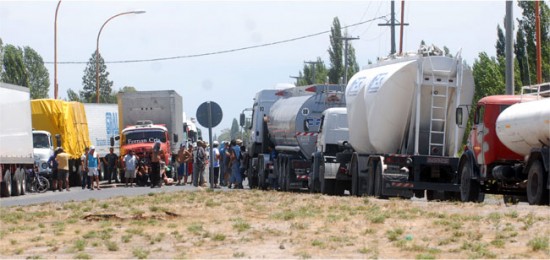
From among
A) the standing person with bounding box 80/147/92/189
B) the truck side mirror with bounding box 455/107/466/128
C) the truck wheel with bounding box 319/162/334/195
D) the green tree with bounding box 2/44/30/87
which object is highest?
the green tree with bounding box 2/44/30/87

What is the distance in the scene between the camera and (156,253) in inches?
599

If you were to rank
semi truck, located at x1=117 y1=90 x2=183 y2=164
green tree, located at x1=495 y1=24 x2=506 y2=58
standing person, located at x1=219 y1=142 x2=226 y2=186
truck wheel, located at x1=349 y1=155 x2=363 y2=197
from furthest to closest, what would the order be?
green tree, located at x1=495 y1=24 x2=506 y2=58
semi truck, located at x1=117 y1=90 x2=183 y2=164
standing person, located at x1=219 y1=142 x2=226 y2=186
truck wheel, located at x1=349 y1=155 x2=363 y2=197

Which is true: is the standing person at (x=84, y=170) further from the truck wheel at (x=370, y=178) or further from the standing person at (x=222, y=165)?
the truck wheel at (x=370, y=178)

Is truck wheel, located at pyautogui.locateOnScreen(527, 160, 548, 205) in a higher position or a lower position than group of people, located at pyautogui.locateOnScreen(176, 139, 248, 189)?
higher

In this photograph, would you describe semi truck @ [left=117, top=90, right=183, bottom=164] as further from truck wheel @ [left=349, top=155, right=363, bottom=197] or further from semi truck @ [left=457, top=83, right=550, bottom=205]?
semi truck @ [left=457, top=83, right=550, bottom=205]

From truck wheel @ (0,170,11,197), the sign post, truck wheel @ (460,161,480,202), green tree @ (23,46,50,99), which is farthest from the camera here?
green tree @ (23,46,50,99)

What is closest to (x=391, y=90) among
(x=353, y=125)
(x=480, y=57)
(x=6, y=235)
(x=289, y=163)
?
(x=353, y=125)

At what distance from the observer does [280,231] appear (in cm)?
1730

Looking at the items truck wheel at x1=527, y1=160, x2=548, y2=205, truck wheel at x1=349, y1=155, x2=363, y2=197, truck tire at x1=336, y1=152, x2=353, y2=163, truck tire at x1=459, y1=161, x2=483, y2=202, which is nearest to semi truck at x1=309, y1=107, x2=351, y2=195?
truck tire at x1=336, y1=152, x2=353, y2=163

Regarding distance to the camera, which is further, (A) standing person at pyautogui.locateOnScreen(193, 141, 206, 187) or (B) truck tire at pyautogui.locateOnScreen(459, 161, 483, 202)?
(A) standing person at pyautogui.locateOnScreen(193, 141, 206, 187)

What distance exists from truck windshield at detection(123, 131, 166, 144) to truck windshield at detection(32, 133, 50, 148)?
4.26 m

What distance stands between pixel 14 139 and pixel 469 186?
17.1 m

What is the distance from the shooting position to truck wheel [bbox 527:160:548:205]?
24.7 metres

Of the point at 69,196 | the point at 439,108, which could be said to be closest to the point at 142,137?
the point at 69,196
